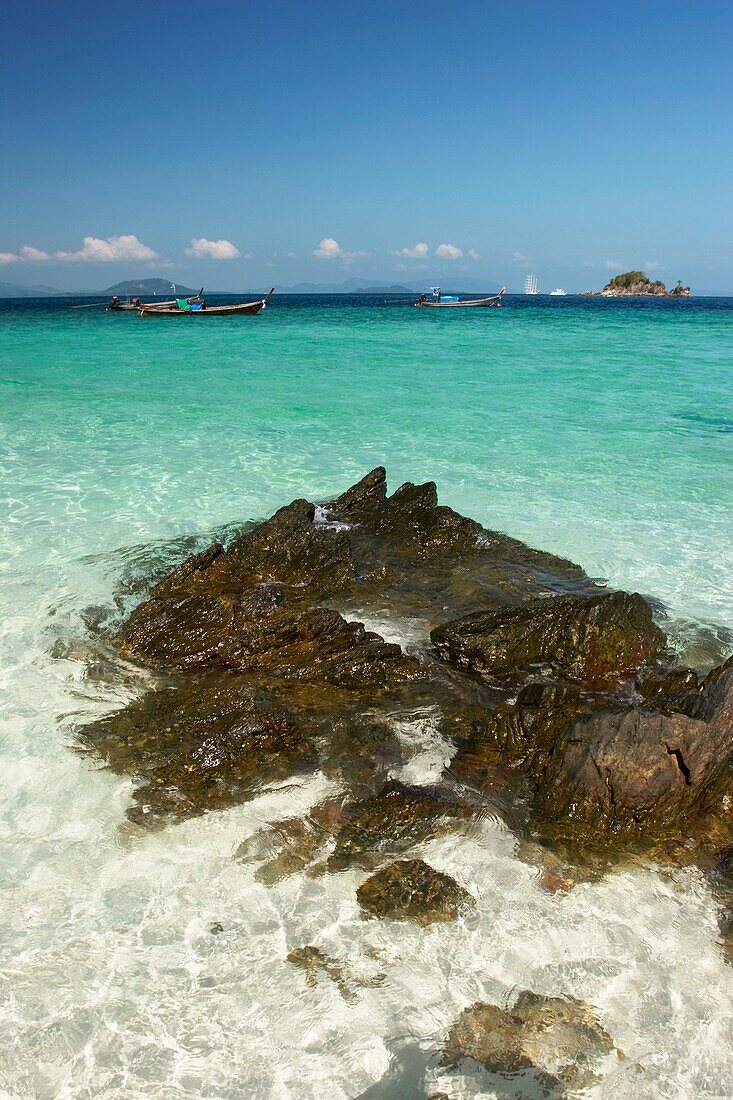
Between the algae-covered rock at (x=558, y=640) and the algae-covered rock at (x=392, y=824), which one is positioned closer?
the algae-covered rock at (x=392, y=824)

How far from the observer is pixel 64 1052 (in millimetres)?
3287

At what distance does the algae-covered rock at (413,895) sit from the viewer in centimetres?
393

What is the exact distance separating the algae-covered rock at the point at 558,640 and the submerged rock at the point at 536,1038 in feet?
9.72

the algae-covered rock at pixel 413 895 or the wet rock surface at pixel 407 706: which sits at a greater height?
the wet rock surface at pixel 407 706

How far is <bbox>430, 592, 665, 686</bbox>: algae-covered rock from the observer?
20.5 ft

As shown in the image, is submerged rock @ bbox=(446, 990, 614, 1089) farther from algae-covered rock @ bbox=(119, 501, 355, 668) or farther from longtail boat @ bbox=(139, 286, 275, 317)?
longtail boat @ bbox=(139, 286, 275, 317)

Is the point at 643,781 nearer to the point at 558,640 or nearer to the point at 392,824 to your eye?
the point at 392,824

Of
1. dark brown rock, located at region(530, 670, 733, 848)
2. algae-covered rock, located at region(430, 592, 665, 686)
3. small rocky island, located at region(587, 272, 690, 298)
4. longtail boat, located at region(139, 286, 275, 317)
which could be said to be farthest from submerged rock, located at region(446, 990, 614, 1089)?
small rocky island, located at region(587, 272, 690, 298)

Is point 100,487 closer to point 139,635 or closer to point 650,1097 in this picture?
point 139,635

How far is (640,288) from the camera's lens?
157m

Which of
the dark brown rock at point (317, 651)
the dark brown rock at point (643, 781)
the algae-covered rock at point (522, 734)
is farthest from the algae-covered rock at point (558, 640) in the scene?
the dark brown rock at point (643, 781)

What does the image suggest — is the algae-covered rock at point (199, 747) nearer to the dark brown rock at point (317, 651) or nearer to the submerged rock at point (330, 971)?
the dark brown rock at point (317, 651)

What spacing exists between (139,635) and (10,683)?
113 centimetres

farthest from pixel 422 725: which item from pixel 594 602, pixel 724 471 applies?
pixel 724 471
